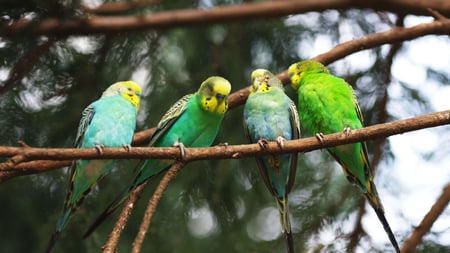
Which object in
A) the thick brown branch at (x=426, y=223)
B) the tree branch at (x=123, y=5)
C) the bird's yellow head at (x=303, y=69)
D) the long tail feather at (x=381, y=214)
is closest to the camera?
the long tail feather at (x=381, y=214)

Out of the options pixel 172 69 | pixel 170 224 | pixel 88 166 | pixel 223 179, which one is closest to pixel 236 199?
pixel 223 179

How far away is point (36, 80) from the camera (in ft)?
12.1

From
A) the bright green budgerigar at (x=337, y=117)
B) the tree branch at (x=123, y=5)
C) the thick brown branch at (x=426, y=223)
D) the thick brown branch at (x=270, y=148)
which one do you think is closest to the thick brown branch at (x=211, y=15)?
the tree branch at (x=123, y=5)

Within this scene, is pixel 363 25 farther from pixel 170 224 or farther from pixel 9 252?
pixel 9 252

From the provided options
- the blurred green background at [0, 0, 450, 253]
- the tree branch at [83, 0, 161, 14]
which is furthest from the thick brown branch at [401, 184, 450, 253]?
the tree branch at [83, 0, 161, 14]

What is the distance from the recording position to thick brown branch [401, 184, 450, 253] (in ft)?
12.0

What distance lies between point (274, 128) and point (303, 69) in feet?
1.66

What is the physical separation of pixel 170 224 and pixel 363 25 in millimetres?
2019

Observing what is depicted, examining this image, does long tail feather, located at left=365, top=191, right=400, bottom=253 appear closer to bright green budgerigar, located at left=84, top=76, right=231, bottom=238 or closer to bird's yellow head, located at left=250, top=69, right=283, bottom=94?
bird's yellow head, located at left=250, top=69, right=283, bottom=94

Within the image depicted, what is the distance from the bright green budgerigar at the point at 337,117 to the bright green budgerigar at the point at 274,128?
0.39 ft

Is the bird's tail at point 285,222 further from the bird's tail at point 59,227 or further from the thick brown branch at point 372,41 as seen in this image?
the bird's tail at point 59,227

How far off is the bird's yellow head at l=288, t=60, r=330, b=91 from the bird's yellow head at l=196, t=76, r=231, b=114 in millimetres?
571

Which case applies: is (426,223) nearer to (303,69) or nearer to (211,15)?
(303,69)

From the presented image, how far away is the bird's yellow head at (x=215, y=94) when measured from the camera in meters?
3.37
